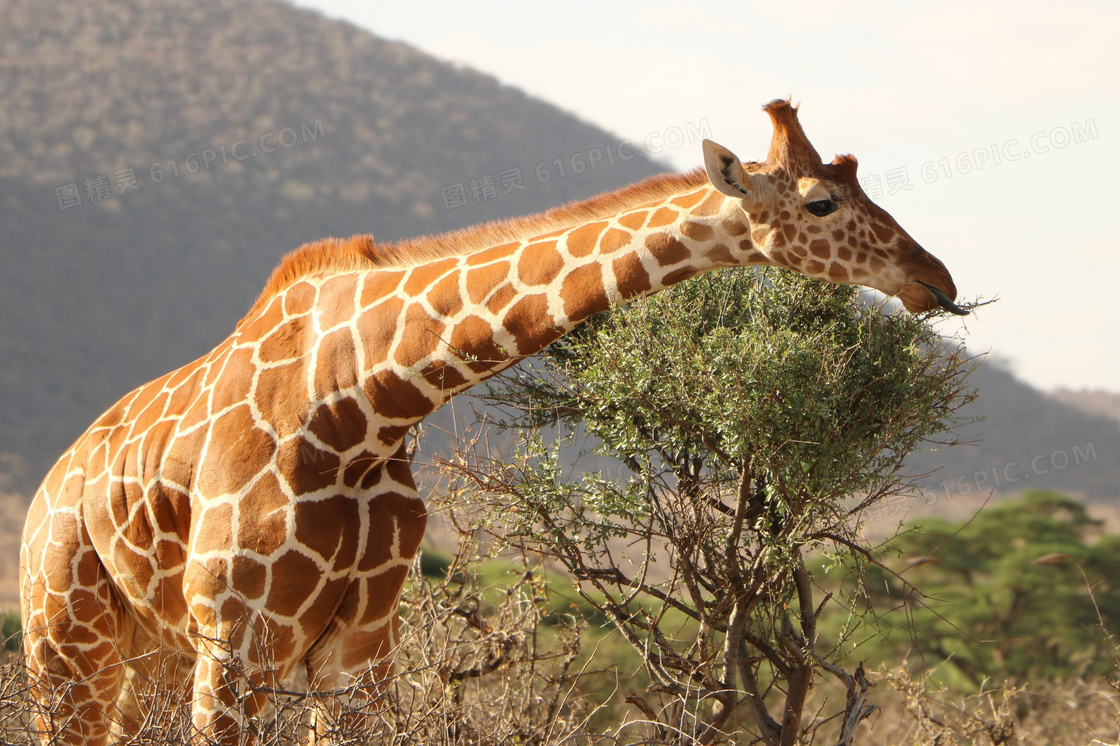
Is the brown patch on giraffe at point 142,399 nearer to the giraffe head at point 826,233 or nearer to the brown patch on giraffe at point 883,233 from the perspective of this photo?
the giraffe head at point 826,233

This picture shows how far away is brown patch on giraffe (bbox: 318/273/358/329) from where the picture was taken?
589 cm

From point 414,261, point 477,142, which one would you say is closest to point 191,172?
point 477,142

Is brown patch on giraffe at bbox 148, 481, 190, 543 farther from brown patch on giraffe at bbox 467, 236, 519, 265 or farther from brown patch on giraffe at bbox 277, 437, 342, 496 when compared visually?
brown patch on giraffe at bbox 467, 236, 519, 265

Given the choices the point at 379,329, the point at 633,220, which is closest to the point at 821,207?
the point at 633,220

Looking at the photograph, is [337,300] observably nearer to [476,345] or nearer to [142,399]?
[476,345]

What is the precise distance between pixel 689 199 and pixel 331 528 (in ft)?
8.17

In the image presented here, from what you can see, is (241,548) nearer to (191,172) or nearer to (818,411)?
(818,411)

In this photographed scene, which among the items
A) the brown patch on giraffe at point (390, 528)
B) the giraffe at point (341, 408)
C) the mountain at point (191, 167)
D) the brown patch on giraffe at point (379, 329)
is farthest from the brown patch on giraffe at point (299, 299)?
the mountain at point (191, 167)

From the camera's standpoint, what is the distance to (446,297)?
565cm

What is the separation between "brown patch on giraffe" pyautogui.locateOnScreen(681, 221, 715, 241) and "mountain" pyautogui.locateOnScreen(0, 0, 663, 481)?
26.8m

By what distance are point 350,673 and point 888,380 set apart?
3.29 metres

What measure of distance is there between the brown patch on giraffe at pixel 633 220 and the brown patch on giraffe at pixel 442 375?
1131 mm

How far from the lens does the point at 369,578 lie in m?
5.93

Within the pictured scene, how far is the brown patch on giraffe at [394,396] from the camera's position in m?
5.65
